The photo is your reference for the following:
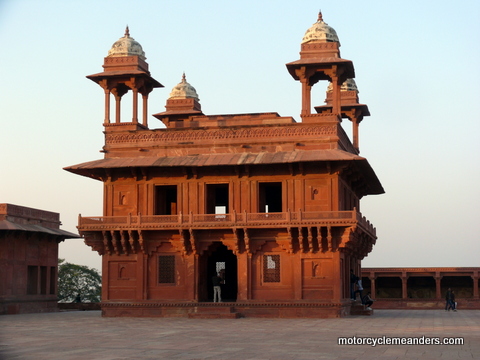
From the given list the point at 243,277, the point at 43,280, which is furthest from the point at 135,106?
the point at 43,280

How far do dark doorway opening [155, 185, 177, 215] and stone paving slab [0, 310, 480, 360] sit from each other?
30.1ft

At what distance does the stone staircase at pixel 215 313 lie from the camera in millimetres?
31688

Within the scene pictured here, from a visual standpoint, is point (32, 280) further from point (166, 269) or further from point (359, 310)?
point (359, 310)

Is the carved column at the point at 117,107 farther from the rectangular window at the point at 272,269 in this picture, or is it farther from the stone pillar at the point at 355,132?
the stone pillar at the point at 355,132

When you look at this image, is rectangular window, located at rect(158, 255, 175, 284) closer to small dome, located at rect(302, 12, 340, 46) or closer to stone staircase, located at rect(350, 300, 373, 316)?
stone staircase, located at rect(350, 300, 373, 316)

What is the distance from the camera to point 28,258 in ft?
140

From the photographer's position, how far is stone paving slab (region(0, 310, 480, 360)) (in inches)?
650

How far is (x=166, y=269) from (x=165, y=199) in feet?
13.3

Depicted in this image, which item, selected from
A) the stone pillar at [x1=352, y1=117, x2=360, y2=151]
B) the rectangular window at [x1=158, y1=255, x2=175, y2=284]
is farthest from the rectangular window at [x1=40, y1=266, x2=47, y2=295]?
the stone pillar at [x1=352, y1=117, x2=360, y2=151]

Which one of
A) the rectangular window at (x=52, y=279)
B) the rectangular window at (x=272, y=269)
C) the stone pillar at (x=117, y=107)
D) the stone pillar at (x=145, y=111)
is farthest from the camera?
the rectangular window at (x=52, y=279)

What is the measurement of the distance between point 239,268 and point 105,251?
6020 millimetres

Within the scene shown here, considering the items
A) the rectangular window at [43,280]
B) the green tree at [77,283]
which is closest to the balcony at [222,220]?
the rectangular window at [43,280]

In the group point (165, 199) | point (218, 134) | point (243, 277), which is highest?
point (218, 134)

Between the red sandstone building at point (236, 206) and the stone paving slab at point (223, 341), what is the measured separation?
5879 millimetres
